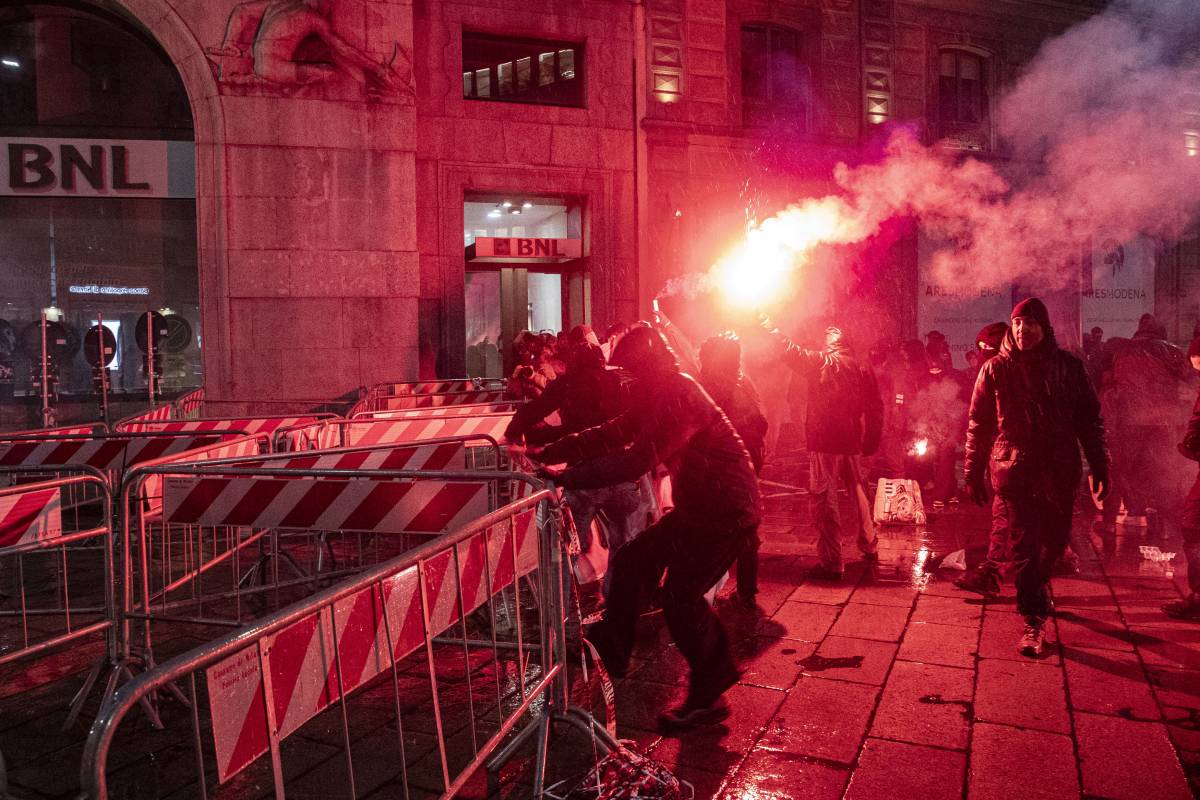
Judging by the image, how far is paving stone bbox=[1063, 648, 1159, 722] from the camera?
4059 mm

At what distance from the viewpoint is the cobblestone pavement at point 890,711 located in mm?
3475

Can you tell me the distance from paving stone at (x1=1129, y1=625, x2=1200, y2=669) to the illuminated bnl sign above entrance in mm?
17089

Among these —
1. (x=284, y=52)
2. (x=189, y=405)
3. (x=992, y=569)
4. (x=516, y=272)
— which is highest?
(x=284, y=52)

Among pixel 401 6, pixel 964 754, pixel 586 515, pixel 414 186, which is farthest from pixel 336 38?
pixel 964 754

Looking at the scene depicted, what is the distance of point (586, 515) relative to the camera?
5832mm

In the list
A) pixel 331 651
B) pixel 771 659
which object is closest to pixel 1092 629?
pixel 771 659

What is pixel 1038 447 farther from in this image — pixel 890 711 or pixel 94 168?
pixel 94 168

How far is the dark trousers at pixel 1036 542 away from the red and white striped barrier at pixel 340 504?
3232 mm

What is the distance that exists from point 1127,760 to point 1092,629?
6.25ft

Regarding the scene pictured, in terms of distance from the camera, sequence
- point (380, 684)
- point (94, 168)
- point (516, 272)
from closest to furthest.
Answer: point (380, 684) < point (94, 168) < point (516, 272)

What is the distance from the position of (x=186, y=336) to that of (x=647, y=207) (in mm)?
12389

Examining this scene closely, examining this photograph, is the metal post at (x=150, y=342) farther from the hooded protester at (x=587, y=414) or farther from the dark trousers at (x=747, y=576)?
the dark trousers at (x=747, y=576)

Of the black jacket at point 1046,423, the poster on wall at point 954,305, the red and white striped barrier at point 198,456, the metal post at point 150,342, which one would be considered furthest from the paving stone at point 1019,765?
the poster on wall at point 954,305

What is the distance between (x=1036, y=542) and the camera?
496cm
